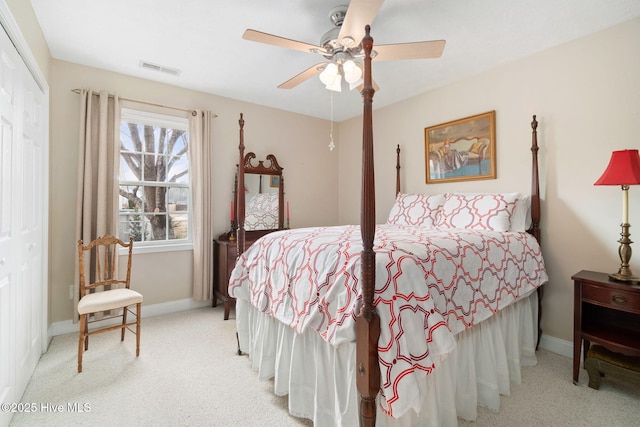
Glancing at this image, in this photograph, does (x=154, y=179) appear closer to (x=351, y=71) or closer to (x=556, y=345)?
(x=351, y=71)

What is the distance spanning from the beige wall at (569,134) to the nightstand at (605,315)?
0.33 m

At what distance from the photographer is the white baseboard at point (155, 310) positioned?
280 centimetres

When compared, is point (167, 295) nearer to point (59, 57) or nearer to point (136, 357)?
point (136, 357)

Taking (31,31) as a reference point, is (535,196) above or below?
below

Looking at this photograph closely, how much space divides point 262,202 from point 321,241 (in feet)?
7.77

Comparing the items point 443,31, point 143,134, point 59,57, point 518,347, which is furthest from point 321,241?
point 59,57

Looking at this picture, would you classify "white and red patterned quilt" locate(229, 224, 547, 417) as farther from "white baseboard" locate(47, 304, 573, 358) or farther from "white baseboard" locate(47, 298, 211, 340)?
"white baseboard" locate(47, 298, 211, 340)

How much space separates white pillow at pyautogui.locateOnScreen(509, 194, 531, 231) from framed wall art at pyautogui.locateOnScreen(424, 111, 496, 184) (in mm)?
461

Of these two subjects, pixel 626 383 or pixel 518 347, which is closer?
pixel 626 383

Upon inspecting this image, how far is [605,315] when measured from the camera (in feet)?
7.39

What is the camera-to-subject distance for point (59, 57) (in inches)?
109

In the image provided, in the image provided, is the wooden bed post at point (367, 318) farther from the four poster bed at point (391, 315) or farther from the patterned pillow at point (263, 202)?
the patterned pillow at point (263, 202)

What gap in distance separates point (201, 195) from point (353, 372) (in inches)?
106

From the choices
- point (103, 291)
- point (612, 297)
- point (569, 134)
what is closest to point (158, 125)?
point (103, 291)
